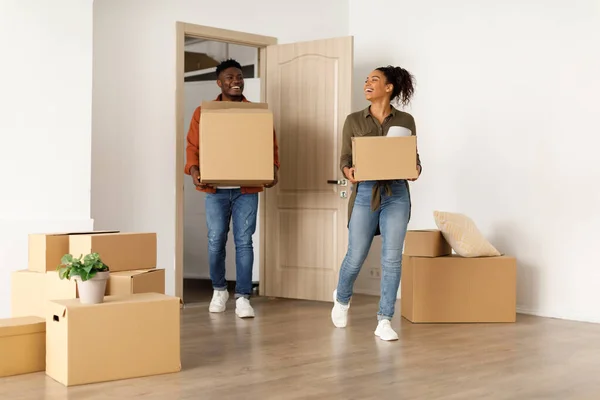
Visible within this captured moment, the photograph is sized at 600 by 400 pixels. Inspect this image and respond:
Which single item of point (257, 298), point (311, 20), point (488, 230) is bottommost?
point (257, 298)

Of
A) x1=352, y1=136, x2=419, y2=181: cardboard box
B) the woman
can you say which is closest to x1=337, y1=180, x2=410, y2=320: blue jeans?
the woman

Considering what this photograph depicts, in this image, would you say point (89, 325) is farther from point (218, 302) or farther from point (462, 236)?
point (462, 236)

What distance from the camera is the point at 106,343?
2867 millimetres

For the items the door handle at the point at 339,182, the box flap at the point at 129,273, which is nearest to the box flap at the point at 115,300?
the box flap at the point at 129,273

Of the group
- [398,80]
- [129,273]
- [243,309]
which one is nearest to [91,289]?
[129,273]

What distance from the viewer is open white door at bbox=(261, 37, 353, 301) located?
5.10 meters

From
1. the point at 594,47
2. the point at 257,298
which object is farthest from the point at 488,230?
the point at 257,298

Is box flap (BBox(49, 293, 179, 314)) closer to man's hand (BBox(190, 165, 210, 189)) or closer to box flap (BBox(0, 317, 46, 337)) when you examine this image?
box flap (BBox(0, 317, 46, 337))

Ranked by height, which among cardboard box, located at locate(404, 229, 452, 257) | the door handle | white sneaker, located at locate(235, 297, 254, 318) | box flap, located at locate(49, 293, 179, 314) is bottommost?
white sneaker, located at locate(235, 297, 254, 318)

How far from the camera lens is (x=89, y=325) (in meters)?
2.83

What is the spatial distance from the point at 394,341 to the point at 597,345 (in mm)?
986

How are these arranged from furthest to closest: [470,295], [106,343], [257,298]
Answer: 1. [257,298]
2. [470,295]
3. [106,343]

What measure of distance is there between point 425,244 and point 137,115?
1943 mm

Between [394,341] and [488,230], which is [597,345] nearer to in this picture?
[394,341]
